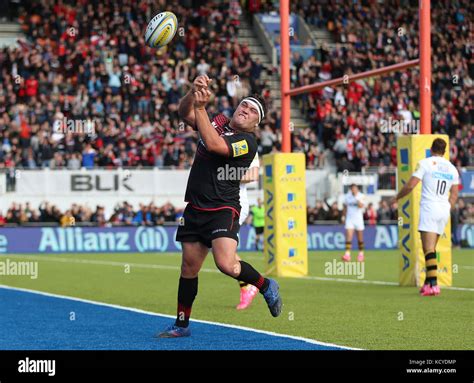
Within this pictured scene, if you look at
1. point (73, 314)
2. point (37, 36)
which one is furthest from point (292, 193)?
point (37, 36)

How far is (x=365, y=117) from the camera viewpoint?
3688 cm

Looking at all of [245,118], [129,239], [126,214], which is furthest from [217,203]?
[129,239]

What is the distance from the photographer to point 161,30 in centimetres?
1077

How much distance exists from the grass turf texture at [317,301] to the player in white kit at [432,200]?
481mm

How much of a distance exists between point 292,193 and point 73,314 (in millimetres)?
8548

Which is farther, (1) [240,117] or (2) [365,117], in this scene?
(2) [365,117]

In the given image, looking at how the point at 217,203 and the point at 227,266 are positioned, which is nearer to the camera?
the point at 227,266

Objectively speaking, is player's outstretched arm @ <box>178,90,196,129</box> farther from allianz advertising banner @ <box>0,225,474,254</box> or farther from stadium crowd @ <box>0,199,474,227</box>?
allianz advertising banner @ <box>0,225,474,254</box>

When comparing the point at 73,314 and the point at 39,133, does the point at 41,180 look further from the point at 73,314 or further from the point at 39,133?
the point at 73,314

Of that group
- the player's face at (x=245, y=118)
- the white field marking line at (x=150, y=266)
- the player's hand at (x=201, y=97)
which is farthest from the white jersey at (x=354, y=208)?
the player's hand at (x=201, y=97)

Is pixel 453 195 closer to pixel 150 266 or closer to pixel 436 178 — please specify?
pixel 436 178

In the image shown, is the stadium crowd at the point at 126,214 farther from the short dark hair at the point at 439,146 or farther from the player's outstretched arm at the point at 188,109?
the player's outstretched arm at the point at 188,109

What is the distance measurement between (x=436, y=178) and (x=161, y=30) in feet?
19.2
